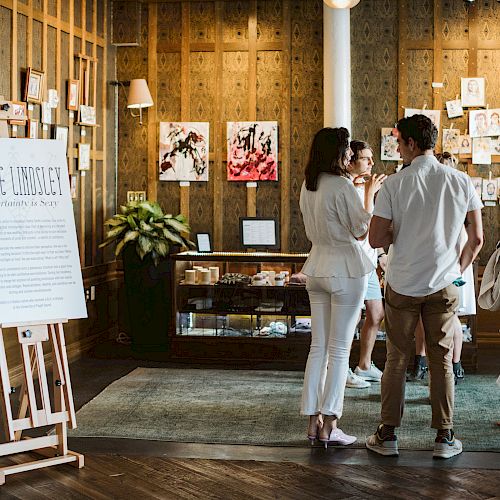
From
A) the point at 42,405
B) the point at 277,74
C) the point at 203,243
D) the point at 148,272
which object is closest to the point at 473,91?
the point at 277,74

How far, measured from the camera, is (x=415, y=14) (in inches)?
329

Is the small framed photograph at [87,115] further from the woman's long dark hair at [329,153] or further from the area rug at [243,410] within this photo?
the woman's long dark hair at [329,153]

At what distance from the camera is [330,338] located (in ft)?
15.6

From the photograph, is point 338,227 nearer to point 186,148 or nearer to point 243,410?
point 243,410

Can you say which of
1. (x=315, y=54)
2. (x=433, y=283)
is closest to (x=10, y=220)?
(x=433, y=283)

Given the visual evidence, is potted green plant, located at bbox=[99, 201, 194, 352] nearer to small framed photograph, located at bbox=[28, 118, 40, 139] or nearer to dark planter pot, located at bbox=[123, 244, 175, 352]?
dark planter pot, located at bbox=[123, 244, 175, 352]

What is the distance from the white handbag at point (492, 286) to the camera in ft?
17.2

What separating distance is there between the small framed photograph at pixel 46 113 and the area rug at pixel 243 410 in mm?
2175

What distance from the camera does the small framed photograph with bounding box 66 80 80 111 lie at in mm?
7551

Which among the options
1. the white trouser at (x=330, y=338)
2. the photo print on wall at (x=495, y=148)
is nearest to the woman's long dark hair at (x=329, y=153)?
the white trouser at (x=330, y=338)

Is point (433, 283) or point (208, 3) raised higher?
point (208, 3)

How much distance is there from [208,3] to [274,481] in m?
5.64

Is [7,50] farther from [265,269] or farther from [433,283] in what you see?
[433,283]

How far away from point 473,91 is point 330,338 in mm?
4386
